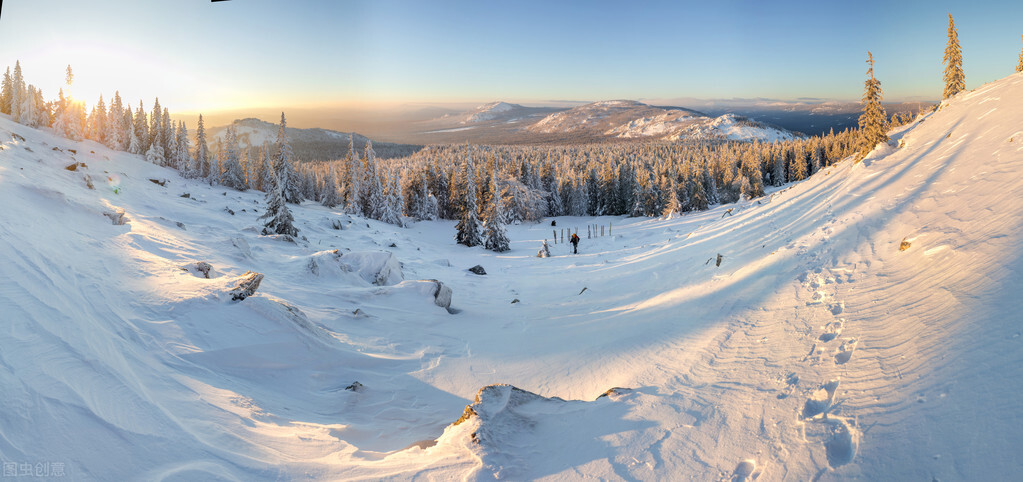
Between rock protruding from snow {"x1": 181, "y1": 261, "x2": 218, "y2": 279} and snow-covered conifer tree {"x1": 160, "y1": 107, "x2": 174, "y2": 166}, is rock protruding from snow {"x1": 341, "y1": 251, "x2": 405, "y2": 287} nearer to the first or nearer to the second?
rock protruding from snow {"x1": 181, "y1": 261, "x2": 218, "y2": 279}

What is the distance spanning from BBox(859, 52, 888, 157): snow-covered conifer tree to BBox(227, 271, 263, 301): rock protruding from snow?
74.0ft

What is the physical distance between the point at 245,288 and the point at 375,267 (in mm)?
6844

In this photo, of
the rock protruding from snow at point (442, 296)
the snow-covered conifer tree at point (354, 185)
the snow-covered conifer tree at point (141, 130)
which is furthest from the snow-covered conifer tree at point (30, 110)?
the rock protruding from snow at point (442, 296)

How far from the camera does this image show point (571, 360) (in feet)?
28.6

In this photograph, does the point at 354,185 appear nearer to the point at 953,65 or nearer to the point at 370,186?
the point at 370,186

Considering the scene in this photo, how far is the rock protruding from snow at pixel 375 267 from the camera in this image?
1454 cm

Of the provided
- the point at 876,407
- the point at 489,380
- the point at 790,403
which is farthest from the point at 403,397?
the point at 876,407

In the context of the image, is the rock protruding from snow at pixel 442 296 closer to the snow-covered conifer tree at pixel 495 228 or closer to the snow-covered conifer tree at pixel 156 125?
the snow-covered conifer tree at pixel 495 228

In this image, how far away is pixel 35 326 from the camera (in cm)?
444

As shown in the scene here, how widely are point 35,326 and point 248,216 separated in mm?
29380

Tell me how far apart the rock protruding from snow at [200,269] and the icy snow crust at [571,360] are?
346 mm

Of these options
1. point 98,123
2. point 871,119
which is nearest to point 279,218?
point 871,119

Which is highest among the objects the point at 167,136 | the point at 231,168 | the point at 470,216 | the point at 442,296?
the point at 167,136

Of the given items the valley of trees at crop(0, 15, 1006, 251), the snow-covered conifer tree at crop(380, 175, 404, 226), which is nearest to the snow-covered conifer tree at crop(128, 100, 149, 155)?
the valley of trees at crop(0, 15, 1006, 251)
